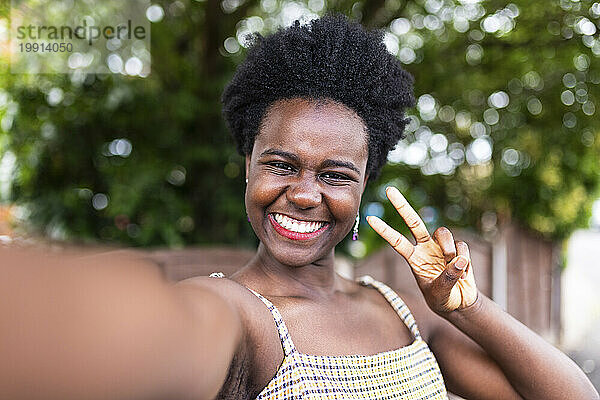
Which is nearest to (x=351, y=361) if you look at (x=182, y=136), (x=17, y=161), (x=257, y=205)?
(x=257, y=205)

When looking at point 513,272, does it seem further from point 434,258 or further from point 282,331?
point 282,331

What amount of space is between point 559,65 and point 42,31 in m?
3.68

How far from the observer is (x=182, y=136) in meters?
5.06

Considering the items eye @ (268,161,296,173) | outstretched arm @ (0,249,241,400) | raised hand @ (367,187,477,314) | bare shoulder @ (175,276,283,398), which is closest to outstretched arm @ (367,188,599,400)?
raised hand @ (367,187,477,314)

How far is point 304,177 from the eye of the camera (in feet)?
4.82

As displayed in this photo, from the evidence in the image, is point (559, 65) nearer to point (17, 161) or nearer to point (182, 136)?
point (182, 136)

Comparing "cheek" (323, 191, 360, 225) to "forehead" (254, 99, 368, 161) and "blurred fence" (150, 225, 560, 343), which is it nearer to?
"forehead" (254, 99, 368, 161)

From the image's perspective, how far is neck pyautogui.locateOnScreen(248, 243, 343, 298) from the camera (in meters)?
1.57

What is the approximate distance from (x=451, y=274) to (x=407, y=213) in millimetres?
171

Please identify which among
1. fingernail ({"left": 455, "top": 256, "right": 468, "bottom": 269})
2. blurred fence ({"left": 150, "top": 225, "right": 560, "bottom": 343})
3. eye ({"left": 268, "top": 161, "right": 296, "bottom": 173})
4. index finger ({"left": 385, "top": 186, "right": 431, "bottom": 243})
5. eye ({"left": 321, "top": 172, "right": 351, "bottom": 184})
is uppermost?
eye ({"left": 268, "top": 161, "right": 296, "bottom": 173})

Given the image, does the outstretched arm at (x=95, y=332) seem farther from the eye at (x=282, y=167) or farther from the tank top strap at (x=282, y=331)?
the eye at (x=282, y=167)

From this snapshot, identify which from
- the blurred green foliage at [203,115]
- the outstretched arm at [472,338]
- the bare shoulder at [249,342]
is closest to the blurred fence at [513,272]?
the blurred green foliage at [203,115]

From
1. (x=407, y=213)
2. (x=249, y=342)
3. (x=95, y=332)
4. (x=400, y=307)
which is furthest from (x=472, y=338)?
(x=95, y=332)

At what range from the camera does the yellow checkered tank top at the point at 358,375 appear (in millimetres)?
1302
